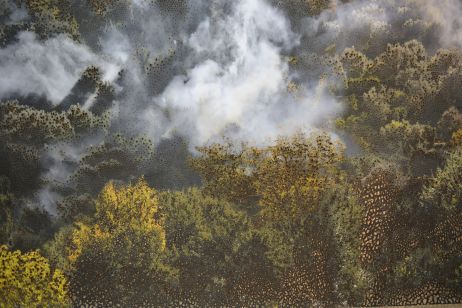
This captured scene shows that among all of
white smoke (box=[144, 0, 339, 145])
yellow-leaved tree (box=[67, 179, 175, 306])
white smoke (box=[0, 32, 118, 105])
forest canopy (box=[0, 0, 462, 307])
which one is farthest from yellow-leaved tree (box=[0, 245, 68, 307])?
white smoke (box=[144, 0, 339, 145])

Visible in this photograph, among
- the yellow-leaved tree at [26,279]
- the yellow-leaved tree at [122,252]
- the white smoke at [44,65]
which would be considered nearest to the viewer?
the white smoke at [44,65]

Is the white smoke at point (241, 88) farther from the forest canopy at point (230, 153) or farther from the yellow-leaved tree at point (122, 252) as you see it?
the yellow-leaved tree at point (122, 252)

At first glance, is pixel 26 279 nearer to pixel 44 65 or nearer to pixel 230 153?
pixel 44 65

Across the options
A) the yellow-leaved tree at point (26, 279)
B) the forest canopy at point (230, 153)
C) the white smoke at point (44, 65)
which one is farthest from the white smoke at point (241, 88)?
the yellow-leaved tree at point (26, 279)

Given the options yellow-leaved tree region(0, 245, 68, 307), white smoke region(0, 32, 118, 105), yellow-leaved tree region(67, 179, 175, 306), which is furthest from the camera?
yellow-leaved tree region(67, 179, 175, 306)

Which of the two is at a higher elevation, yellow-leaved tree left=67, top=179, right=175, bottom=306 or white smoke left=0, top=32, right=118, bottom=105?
white smoke left=0, top=32, right=118, bottom=105

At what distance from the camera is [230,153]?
576cm

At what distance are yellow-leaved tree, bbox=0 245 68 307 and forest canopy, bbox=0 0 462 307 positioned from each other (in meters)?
0.02

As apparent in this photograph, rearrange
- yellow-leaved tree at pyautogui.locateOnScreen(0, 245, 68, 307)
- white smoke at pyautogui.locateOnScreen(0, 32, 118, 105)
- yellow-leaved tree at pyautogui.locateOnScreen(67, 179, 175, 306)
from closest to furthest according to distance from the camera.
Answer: white smoke at pyautogui.locateOnScreen(0, 32, 118, 105), yellow-leaved tree at pyautogui.locateOnScreen(0, 245, 68, 307), yellow-leaved tree at pyautogui.locateOnScreen(67, 179, 175, 306)

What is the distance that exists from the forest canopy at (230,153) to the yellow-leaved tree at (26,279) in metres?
0.02

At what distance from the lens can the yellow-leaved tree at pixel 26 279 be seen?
5.43 m

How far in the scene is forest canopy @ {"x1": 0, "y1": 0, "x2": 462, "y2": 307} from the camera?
5457 mm

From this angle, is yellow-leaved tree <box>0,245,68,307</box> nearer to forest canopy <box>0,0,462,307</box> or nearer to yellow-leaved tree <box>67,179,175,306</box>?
forest canopy <box>0,0,462,307</box>

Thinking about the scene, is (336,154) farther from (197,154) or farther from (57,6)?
(57,6)
